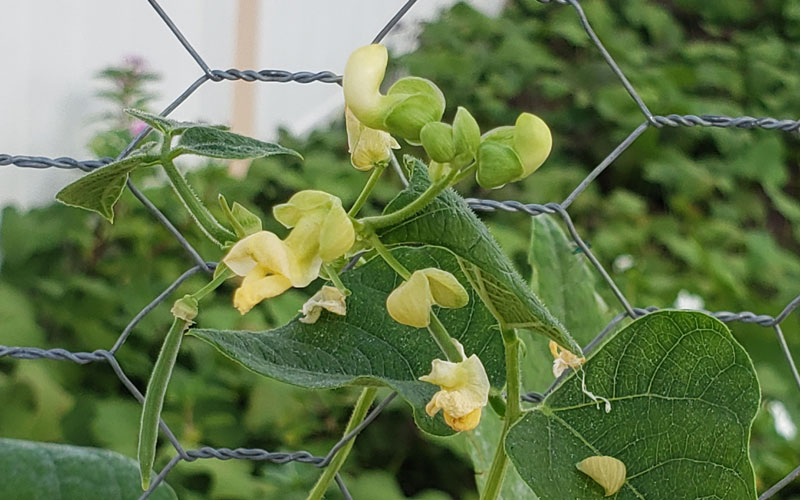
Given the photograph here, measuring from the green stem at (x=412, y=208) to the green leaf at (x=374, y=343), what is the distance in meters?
0.05

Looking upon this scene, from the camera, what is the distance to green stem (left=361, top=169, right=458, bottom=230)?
7.3 inches

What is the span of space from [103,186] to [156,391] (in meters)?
0.05

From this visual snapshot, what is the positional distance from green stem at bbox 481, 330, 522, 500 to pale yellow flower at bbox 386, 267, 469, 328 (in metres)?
0.02

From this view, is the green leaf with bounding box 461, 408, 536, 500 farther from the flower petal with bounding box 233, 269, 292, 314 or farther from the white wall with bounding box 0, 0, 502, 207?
the white wall with bounding box 0, 0, 502, 207

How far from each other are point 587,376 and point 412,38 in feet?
5.05

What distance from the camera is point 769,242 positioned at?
109 cm

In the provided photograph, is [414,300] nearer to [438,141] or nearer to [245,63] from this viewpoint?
[438,141]

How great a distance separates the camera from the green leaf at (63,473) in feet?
0.98

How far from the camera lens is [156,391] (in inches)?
8.3

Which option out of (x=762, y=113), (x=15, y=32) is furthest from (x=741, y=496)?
(x=762, y=113)

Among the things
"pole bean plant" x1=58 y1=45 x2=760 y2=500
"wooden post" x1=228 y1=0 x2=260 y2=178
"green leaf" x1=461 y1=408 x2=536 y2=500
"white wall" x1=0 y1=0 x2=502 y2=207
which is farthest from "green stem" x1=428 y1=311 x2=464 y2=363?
"wooden post" x1=228 y1=0 x2=260 y2=178

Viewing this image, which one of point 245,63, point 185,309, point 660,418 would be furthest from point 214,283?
point 245,63

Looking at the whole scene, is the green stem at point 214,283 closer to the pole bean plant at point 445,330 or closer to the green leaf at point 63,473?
the pole bean plant at point 445,330

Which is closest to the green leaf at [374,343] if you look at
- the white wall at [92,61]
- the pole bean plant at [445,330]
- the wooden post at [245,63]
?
the pole bean plant at [445,330]
